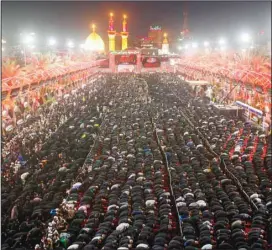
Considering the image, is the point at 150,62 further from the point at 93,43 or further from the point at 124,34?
the point at 124,34

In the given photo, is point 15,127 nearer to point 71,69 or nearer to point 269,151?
point 269,151

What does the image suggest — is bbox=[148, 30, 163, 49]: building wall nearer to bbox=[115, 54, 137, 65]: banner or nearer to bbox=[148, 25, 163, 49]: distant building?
bbox=[148, 25, 163, 49]: distant building

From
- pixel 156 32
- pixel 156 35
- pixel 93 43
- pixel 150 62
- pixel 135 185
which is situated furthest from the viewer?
pixel 156 32

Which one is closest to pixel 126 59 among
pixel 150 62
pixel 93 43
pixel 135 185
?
pixel 150 62

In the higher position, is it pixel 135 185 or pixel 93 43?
pixel 93 43

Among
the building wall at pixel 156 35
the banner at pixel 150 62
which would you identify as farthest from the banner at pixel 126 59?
the building wall at pixel 156 35

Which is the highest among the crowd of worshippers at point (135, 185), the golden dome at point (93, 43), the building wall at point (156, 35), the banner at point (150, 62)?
the building wall at point (156, 35)

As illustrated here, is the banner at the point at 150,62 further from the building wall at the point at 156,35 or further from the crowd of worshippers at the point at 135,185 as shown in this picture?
the crowd of worshippers at the point at 135,185

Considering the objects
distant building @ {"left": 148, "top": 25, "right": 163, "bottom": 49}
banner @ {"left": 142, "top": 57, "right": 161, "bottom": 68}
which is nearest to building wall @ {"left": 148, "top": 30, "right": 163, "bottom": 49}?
distant building @ {"left": 148, "top": 25, "right": 163, "bottom": 49}
